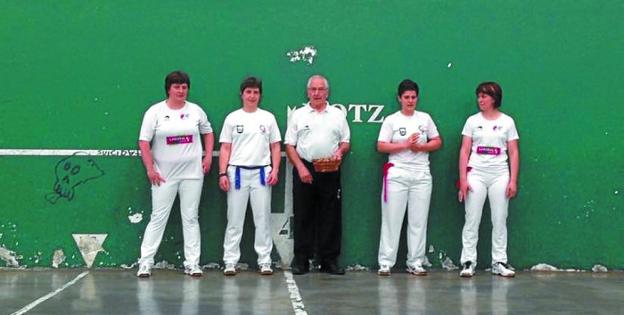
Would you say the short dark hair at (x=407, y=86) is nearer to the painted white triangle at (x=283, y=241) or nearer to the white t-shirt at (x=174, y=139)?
the painted white triangle at (x=283, y=241)

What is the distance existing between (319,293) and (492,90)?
2.44 meters

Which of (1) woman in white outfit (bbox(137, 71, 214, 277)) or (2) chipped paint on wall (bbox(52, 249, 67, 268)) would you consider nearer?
(1) woman in white outfit (bbox(137, 71, 214, 277))

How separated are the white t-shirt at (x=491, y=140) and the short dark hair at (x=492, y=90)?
17 cm

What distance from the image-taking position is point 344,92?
8375 millimetres

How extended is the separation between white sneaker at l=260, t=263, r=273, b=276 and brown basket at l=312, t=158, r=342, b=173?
3.04 ft

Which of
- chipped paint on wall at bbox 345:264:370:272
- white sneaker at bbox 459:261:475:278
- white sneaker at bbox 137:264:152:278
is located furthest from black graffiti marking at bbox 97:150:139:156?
white sneaker at bbox 459:261:475:278

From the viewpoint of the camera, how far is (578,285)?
759cm

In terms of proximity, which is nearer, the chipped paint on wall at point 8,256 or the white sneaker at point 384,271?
the white sneaker at point 384,271

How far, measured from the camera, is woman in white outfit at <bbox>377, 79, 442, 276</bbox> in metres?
8.08

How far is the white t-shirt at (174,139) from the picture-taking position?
7.84m

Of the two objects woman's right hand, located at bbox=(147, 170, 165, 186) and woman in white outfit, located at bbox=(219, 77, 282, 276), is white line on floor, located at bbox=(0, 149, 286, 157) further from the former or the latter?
woman's right hand, located at bbox=(147, 170, 165, 186)

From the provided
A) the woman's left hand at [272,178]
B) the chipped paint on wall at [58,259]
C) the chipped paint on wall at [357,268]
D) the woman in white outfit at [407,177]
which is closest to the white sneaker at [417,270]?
the woman in white outfit at [407,177]

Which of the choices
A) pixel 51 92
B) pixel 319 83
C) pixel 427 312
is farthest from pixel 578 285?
pixel 51 92

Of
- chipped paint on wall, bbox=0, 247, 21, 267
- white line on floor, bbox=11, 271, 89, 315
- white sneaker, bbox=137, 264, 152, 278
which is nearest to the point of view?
white line on floor, bbox=11, 271, 89, 315
